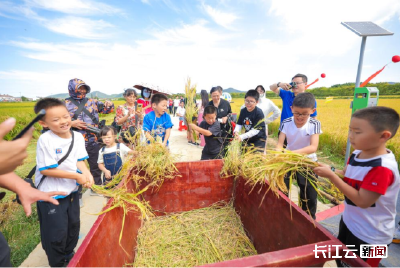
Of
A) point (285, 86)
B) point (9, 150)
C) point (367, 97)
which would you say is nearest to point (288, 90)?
point (285, 86)

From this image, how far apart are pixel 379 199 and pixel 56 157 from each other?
106 inches

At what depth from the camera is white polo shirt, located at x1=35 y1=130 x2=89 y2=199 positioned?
170 centimetres

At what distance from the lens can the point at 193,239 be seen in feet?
6.52

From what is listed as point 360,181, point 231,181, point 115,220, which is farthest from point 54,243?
point 360,181

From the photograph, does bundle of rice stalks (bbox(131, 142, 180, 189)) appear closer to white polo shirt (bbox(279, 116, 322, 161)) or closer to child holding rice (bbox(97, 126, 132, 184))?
child holding rice (bbox(97, 126, 132, 184))

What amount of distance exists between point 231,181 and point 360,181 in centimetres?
133

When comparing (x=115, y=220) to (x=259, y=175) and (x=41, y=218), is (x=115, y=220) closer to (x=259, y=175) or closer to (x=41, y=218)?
(x=41, y=218)

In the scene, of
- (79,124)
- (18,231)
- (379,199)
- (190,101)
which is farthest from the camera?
(190,101)

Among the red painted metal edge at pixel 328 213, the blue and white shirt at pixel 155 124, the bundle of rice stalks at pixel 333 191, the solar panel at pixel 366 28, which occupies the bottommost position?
the red painted metal edge at pixel 328 213

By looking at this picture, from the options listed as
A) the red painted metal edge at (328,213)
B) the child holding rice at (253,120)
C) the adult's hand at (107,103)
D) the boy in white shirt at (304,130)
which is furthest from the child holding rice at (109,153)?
the red painted metal edge at (328,213)

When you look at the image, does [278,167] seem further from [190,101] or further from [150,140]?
[190,101]

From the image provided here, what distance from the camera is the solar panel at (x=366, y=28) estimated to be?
287cm

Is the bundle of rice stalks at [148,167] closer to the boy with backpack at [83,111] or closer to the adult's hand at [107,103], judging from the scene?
the boy with backpack at [83,111]

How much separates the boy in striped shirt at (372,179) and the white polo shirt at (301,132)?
0.81 meters
